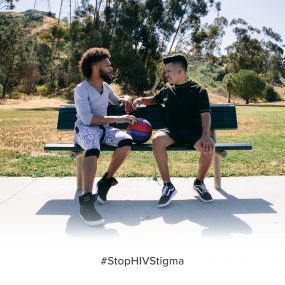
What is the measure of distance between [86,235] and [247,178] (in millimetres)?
2800

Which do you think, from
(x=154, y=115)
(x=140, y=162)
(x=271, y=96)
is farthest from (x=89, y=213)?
(x=271, y=96)

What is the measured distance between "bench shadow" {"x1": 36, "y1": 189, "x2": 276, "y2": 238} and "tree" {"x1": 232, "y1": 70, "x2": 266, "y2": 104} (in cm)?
4221

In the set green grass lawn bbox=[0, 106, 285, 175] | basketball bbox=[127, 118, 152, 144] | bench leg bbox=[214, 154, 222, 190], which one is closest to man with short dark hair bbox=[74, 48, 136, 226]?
basketball bbox=[127, 118, 152, 144]

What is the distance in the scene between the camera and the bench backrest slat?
17.1 feet

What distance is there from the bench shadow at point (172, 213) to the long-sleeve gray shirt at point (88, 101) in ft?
3.07

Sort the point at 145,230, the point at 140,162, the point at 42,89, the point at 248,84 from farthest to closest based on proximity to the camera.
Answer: the point at 42,89
the point at 248,84
the point at 140,162
the point at 145,230

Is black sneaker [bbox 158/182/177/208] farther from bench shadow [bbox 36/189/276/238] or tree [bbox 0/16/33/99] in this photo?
tree [bbox 0/16/33/99]

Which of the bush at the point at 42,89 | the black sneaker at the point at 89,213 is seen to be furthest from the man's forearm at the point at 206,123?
the bush at the point at 42,89

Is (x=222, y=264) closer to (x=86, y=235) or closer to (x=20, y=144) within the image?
(x=86, y=235)

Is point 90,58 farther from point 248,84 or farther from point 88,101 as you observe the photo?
point 248,84

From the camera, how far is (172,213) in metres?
4.17

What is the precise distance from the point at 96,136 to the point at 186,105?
1.03m

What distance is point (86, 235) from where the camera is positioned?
11.7 feet

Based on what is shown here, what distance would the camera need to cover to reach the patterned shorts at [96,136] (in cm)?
431
